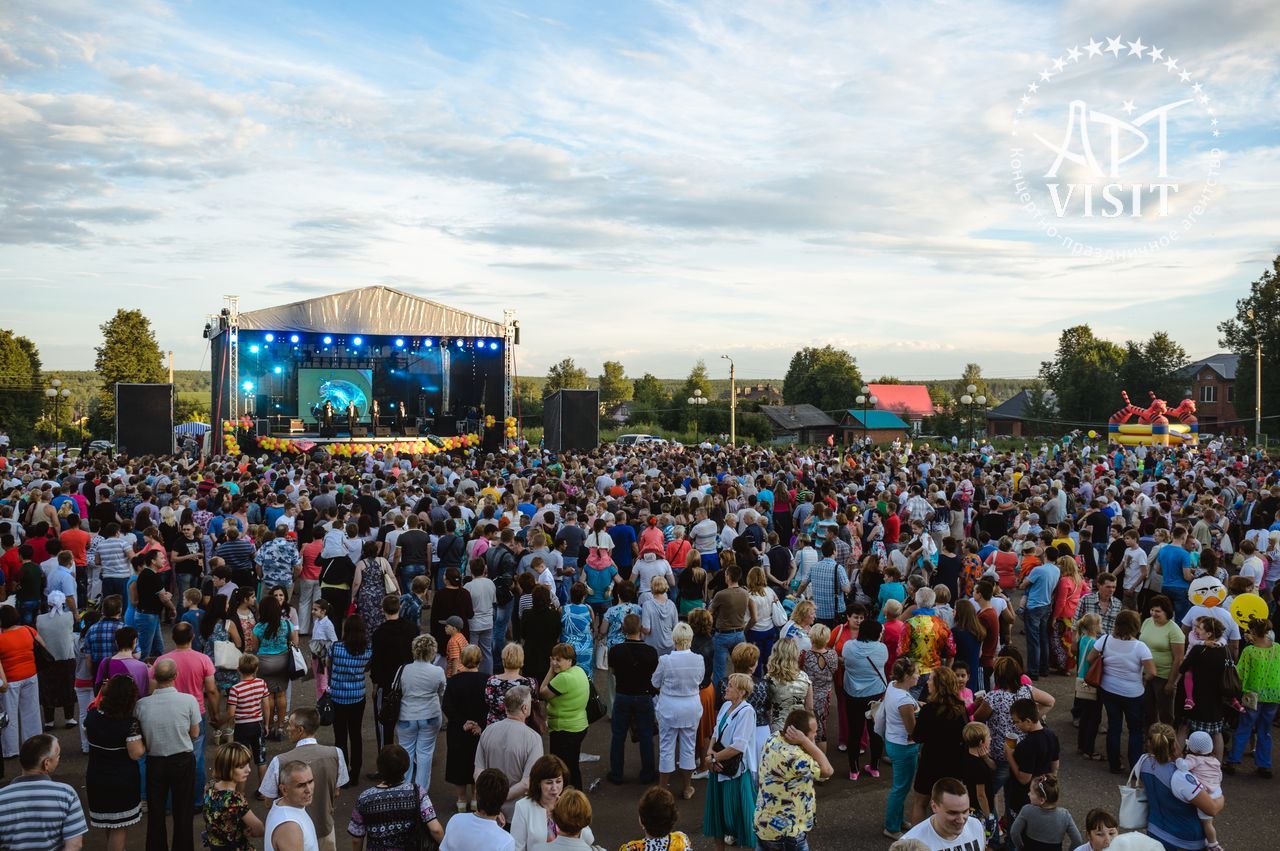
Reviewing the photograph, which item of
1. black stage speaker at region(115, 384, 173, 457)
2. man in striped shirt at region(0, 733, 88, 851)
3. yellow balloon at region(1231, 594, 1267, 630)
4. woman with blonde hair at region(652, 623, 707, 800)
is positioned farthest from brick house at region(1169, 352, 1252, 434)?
man in striped shirt at region(0, 733, 88, 851)

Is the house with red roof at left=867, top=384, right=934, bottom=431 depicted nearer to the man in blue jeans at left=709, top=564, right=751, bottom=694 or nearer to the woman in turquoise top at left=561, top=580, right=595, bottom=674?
the man in blue jeans at left=709, top=564, right=751, bottom=694

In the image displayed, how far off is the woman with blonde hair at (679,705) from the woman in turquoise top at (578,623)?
1.07 metres

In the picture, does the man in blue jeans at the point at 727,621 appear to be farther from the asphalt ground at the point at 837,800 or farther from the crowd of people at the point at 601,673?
the asphalt ground at the point at 837,800

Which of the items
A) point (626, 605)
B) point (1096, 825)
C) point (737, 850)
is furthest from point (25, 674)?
point (1096, 825)

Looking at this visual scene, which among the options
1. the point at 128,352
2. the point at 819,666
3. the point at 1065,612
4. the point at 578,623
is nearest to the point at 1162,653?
the point at 1065,612

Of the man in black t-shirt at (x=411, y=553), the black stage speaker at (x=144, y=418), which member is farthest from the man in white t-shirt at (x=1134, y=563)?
the black stage speaker at (x=144, y=418)

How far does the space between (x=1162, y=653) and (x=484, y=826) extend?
18.4 ft

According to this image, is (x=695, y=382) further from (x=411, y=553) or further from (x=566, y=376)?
(x=411, y=553)

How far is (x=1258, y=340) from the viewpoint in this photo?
45.2 m

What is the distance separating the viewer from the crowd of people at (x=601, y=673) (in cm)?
468

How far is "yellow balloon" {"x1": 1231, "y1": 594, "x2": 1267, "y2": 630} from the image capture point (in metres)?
7.76

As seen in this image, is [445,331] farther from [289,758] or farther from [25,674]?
[289,758]

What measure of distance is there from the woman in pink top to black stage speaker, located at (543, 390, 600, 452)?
2201 centimetres

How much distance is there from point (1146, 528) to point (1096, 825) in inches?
347
